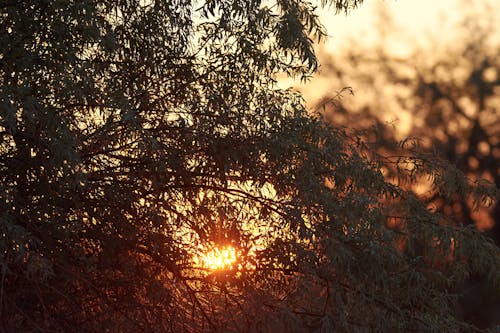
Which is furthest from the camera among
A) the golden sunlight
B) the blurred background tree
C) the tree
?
the blurred background tree

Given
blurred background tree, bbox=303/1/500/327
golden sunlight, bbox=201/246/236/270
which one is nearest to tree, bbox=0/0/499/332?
golden sunlight, bbox=201/246/236/270

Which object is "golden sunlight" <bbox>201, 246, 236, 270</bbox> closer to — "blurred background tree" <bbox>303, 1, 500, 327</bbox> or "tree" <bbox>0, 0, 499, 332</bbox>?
"tree" <bbox>0, 0, 499, 332</bbox>

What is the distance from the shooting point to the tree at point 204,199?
5.88 meters

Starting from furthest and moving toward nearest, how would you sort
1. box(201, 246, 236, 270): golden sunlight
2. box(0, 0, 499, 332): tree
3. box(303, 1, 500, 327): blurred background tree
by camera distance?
box(303, 1, 500, 327): blurred background tree, box(201, 246, 236, 270): golden sunlight, box(0, 0, 499, 332): tree

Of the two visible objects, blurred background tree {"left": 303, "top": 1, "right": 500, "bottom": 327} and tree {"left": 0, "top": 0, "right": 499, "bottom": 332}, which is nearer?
tree {"left": 0, "top": 0, "right": 499, "bottom": 332}

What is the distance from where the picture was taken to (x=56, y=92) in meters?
5.43

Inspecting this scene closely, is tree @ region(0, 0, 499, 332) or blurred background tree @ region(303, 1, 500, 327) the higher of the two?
blurred background tree @ region(303, 1, 500, 327)

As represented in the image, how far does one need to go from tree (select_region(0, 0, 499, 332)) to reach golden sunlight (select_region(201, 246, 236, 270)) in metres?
0.04

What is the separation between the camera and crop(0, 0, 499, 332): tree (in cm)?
588

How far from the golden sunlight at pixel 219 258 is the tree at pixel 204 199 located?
0.04 m

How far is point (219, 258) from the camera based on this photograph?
21.1 feet

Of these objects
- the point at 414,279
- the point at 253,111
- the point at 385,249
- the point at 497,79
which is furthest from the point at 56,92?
the point at 497,79

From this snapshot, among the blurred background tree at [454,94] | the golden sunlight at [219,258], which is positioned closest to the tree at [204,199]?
the golden sunlight at [219,258]

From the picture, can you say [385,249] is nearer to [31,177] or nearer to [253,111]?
[253,111]
